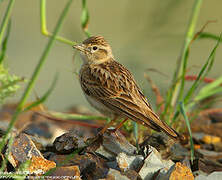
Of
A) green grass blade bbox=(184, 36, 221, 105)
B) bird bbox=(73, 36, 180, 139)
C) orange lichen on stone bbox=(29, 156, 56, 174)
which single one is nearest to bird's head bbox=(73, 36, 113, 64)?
bird bbox=(73, 36, 180, 139)

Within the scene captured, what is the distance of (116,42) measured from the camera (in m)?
9.52

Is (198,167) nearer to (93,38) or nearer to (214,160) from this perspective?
(214,160)

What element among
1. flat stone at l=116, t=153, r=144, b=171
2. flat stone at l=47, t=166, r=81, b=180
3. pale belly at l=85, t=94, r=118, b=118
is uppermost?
pale belly at l=85, t=94, r=118, b=118

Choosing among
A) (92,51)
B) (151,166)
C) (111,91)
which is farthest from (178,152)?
(92,51)

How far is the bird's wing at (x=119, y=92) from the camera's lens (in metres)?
4.71

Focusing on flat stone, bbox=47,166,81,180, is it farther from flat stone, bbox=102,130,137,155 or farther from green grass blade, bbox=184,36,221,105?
green grass blade, bbox=184,36,221,105

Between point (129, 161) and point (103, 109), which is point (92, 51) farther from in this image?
point (129, 161)

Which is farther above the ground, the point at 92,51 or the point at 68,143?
the point at 92,51

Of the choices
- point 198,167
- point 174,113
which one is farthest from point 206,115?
point 198,167

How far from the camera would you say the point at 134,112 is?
15.8 ft

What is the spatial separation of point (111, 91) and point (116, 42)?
4389 millimetres

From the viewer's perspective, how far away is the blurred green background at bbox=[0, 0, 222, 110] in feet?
29.3

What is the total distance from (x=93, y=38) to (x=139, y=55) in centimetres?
305

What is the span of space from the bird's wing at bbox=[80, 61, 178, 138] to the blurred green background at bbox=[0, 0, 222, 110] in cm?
282
